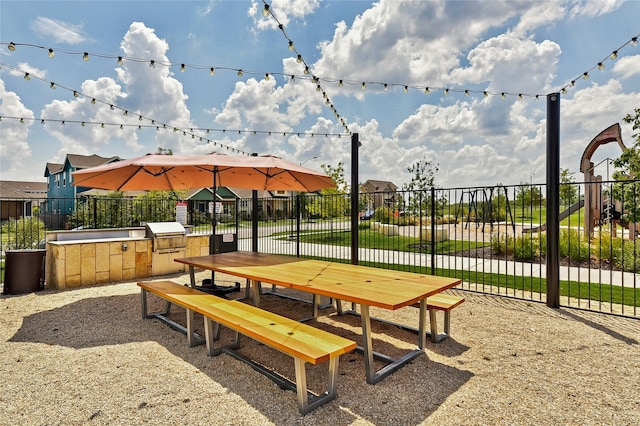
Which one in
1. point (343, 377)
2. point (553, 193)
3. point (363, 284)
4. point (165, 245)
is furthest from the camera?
point (165, 245)

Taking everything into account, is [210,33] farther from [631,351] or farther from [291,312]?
[631,351]

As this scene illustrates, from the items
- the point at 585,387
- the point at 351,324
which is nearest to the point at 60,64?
the point at 351,324

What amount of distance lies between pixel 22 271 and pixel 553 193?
8.56 meters

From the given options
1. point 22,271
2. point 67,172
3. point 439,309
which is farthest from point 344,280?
point 67,172

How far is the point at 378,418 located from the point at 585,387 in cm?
177

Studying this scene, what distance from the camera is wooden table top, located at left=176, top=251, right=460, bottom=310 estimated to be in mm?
2723

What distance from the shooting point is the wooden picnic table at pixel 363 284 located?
108 inches

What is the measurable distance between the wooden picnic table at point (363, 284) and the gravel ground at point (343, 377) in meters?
0.20

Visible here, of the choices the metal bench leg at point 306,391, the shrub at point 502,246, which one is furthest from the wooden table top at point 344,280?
the shrub at point 502,246

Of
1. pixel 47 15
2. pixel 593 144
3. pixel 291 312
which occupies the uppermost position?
pixel 47 15

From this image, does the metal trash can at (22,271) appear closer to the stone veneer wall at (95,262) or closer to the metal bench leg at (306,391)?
the stone veneer wall at (95,262)

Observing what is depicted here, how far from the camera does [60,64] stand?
567 centimetres

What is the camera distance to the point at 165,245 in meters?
7.28

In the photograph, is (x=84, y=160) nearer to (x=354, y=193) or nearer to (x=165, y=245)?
(x=165, y=245)
